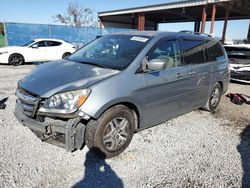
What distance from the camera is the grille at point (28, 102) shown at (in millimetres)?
2851

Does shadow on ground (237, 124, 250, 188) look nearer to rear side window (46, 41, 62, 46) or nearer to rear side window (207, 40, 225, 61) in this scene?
rear side window (207, 40, 225, 61)

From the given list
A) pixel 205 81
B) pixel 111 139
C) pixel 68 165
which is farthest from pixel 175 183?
pixel 205 81

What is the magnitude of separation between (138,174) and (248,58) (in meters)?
7.47

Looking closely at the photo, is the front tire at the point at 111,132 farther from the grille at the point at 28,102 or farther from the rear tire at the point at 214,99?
the rear tire at the point at 214,99

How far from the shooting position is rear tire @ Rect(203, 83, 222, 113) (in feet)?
16.8

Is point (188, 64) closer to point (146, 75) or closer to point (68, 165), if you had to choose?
point (146, 75)

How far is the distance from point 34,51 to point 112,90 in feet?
34.8

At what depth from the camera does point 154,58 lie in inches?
141

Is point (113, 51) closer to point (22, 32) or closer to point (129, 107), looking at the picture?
point (129, 107)

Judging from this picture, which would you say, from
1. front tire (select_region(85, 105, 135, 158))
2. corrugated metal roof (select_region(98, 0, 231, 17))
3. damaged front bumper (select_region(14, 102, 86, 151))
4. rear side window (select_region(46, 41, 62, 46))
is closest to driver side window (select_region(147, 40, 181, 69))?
front tire (select_region(85, 105, 135, 158))

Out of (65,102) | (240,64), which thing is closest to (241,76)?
(240,64)

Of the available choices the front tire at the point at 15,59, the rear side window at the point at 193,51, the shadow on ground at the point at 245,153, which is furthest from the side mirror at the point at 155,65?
the front tire at the point at 15,59

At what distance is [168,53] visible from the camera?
3.87 metres

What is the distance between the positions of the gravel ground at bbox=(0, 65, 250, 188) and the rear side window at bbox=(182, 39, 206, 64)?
130cm
